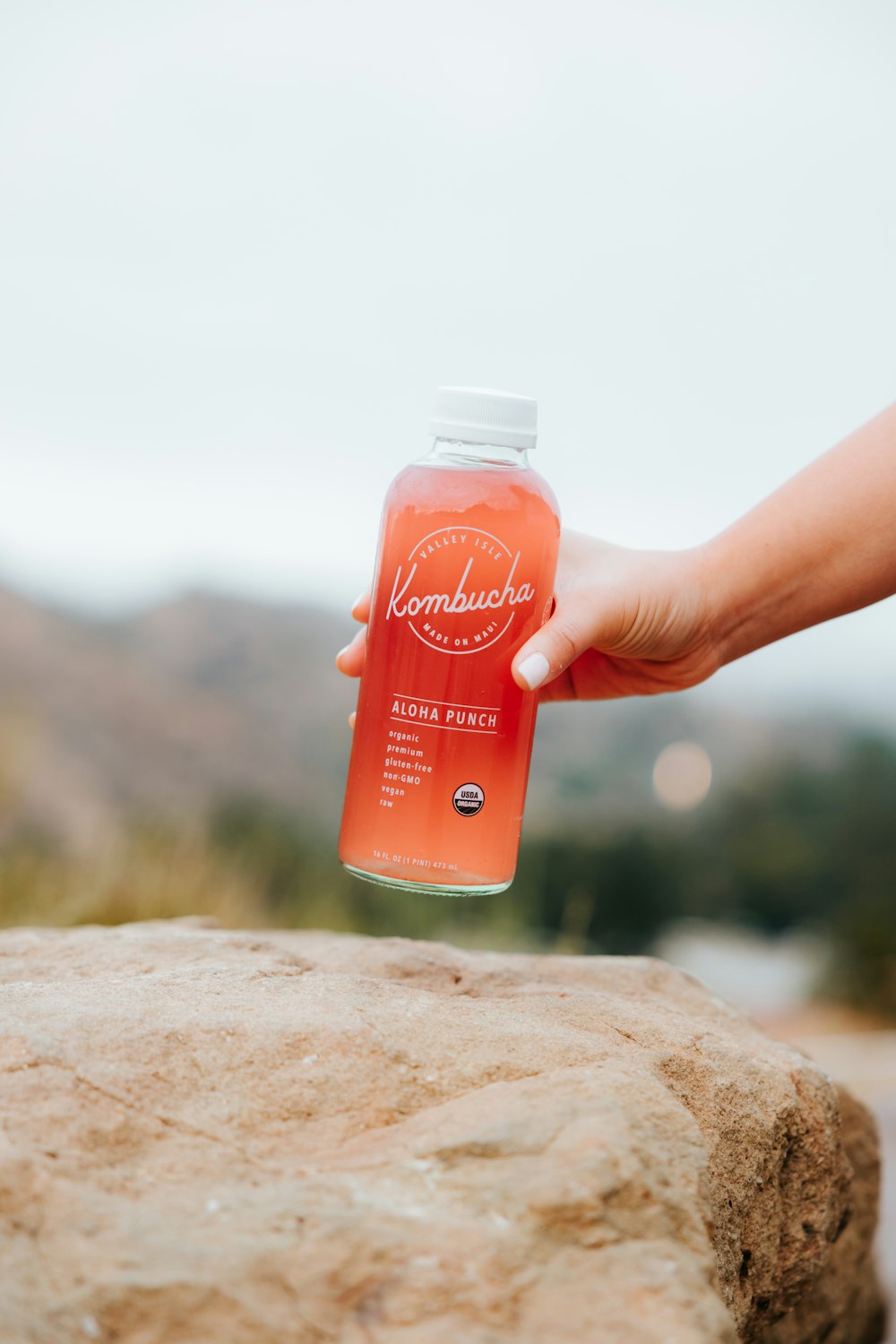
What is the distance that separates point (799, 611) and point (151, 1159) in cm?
168

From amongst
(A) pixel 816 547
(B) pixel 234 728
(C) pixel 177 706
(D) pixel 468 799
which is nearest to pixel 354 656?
(D) pixel 468 799

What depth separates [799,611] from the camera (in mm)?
2514

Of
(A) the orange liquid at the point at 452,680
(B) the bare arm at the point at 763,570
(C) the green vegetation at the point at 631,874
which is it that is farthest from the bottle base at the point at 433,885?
(C) the green vegetation at the point at 631,874

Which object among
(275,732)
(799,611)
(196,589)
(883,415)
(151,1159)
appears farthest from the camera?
(196,589)

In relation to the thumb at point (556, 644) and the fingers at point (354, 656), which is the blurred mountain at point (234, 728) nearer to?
the fingers at point (354, 656)

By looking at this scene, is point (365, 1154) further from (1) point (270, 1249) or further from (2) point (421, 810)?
(2) point (421, 810)

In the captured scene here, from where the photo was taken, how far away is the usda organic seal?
188cm

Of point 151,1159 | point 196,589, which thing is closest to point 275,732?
point 196,589

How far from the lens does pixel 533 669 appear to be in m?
1.86

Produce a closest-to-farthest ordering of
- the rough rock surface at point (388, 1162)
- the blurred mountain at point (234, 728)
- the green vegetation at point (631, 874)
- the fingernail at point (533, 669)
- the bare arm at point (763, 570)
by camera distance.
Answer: the rough rock surface at point (388, 1162) → the fingernail at point (533, 669) → the bare arm at point (763, 570) → the green vegetation at point (631, 874) → the blurred mountain at point (234, 728)

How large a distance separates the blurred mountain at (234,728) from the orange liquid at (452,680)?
233 inches

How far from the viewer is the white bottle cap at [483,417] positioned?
190 cm

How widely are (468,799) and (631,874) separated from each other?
5.91 m

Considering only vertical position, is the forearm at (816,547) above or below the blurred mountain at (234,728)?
above
